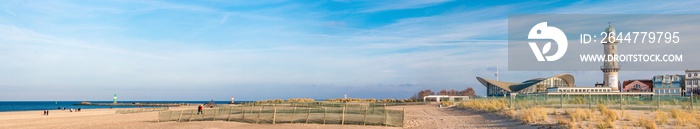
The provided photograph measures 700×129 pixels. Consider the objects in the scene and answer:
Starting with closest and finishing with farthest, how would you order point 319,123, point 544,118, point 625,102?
point 544,118, point 319,123, point 625,102

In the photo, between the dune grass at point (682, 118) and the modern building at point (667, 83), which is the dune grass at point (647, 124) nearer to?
the dune grass at point (682, 118)

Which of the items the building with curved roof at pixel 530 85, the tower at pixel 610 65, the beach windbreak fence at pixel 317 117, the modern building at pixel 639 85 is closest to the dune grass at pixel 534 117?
the beach windbreak fence at pixel 317 117

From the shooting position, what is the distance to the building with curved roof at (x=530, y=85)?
86688 mm

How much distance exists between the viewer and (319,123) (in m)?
30.6

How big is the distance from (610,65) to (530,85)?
1562 centimetres

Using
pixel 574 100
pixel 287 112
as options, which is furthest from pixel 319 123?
pixel 574 100

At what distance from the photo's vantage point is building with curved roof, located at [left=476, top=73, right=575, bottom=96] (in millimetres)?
86688

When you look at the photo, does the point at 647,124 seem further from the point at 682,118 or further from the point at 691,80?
the point at 691,80

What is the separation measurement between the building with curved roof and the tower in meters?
5.18

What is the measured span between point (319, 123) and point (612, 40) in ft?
259

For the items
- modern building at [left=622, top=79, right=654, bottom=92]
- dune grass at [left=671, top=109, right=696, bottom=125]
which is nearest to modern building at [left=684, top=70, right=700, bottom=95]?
modern building at [left=622, top=79, right=654, bottom=92]

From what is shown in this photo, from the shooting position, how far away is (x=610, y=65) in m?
91.9

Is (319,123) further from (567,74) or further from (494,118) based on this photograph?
(567,74)

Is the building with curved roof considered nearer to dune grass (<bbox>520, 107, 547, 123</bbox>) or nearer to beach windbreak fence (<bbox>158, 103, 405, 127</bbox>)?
beach windbreak fence (<bbox>158, 103, 405, 127</bbox>)
